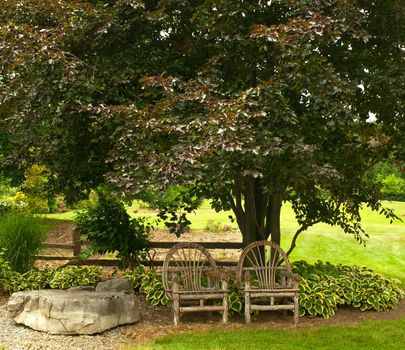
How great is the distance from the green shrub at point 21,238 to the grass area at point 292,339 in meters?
3.62

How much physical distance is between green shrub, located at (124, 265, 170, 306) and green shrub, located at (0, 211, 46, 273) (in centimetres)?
173

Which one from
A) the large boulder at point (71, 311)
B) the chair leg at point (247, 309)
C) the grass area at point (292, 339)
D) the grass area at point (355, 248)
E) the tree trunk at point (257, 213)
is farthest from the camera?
the grass area at point (355, 248)

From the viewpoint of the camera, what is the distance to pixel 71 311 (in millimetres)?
6727

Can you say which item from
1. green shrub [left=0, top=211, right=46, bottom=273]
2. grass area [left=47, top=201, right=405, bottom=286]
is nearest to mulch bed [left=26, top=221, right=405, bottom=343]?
green shrub [left=0, top=211, right=46, bottom=273]

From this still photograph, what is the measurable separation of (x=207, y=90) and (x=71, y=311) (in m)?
3.29

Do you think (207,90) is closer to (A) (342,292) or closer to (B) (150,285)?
(B) (150,285)

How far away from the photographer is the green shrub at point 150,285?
27.1 feet

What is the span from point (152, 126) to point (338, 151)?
11.8 feet

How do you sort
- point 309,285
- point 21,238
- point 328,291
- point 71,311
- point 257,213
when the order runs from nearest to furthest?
1. point 71,311
2. point 328,291
3. point 309,285
4. point 21,238
5. point 257,213

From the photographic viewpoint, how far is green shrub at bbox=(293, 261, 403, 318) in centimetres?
797

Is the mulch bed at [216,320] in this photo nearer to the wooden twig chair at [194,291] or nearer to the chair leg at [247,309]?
the chair leg at [247,309]

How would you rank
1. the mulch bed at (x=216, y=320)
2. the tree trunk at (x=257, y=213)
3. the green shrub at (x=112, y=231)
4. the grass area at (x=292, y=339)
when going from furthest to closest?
the green shrub at (x=112, y=231) → the tree trunk at (x=257, y=213) → the mulch bed at (x=216, y=320) → the grass area at (x=292, y=339)

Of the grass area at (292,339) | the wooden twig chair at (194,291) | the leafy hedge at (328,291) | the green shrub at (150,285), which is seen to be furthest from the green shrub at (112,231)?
the grass area at (292,339)

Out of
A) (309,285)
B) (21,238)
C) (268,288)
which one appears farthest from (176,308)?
(21,238)
